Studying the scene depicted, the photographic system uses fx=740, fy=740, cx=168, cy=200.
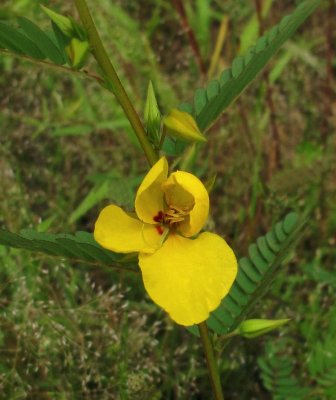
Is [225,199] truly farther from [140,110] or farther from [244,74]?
[244,74]

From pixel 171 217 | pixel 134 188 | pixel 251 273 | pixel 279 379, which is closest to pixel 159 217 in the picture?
pixel 171 217

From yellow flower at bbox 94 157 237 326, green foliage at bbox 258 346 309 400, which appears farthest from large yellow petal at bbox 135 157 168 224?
green foliage at bbox 258 346 309 400

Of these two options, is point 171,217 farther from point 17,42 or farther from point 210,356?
point 17,42

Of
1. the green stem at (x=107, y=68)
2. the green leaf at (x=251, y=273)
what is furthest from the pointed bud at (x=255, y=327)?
the green stem at (x=107, y=68)

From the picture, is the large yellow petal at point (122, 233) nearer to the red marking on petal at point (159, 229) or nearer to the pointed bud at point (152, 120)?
the red marking on petal at point (159, 229)

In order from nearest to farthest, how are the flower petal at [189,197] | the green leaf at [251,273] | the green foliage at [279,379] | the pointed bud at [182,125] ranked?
the pointed bud at [182,125]
the flower petal at [189,197]
the green leaf at [251,273]
the green foliage at [279,379]

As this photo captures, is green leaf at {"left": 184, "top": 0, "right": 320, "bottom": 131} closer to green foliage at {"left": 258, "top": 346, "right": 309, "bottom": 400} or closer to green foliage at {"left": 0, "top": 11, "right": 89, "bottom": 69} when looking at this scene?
green foliage at {"left": 0, "top": 11, "right": 89, "bottom": 69}

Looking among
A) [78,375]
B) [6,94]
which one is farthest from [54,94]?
[78,375]
